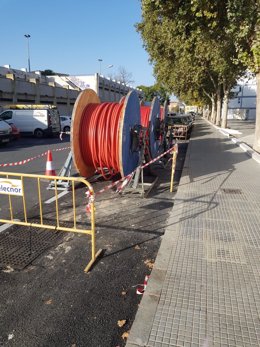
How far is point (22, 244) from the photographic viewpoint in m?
4.93

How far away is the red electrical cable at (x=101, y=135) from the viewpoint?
7609 mm

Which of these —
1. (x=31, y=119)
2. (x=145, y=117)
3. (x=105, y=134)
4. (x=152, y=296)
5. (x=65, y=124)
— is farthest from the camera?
(x=65, y=124)

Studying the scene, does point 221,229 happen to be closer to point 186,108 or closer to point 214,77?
point 214,77

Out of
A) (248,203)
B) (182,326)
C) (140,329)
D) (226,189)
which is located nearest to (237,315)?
(182,326)

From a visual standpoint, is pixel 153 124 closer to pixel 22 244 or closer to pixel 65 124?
pixel 22 244

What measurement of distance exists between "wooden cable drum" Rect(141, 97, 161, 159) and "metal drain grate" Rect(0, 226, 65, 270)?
573cm

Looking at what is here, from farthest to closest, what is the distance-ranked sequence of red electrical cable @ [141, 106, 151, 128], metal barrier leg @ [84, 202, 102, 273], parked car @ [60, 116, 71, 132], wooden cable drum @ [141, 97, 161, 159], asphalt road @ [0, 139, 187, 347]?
parked car @ [60, 116, 71, 132]
red electrical cable @ [141, 106, 151, 128]
wooden cable drum @ [141, 97, 161, 159]
metal barrier leg @ [84, 202, 102, 273]
asphalt road @ [0, 139, 187, 347]

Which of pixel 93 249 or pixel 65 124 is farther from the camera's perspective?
pixel 65 124

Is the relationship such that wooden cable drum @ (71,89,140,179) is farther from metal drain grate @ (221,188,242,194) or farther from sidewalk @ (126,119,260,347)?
metal drain grate @ (221,188,242,194)

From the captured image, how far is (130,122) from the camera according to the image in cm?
791

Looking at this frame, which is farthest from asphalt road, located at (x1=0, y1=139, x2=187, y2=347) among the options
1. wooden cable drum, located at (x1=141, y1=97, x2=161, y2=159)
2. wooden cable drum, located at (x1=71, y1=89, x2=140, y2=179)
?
wooden cable drum, located at (x1=141, y1=97, x2=161, y2=159)

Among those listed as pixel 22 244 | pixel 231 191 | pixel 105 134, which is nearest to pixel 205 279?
pixel 22 244

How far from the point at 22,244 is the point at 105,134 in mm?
3596

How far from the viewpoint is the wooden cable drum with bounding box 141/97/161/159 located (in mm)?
10289
